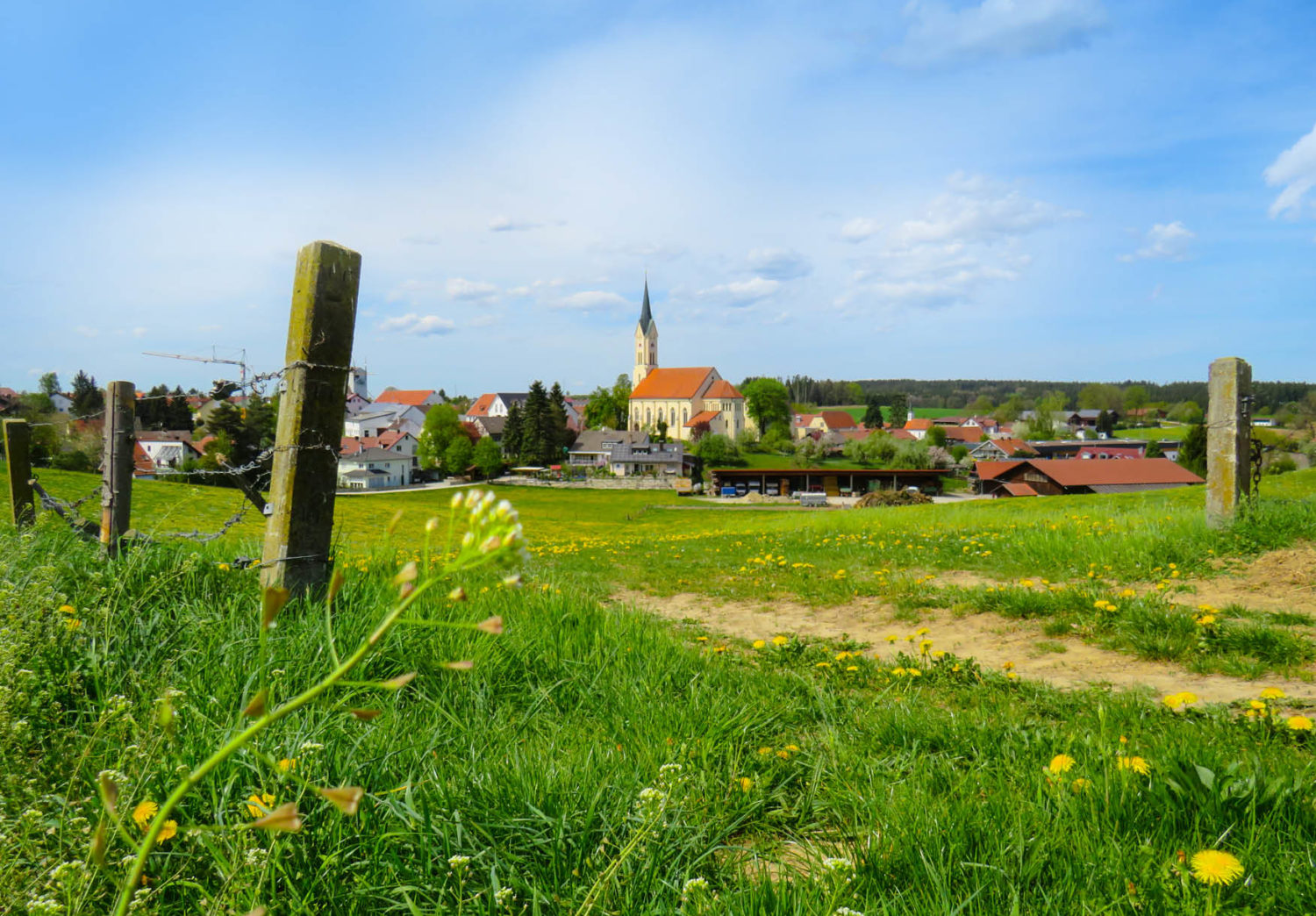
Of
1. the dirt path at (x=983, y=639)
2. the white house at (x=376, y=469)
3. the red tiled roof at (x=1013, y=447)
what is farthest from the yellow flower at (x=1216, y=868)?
the red tiled roof at (x=1013, y=447)

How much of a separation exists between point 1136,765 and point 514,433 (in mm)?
92025

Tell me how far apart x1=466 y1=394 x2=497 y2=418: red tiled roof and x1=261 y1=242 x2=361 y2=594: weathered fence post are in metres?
144

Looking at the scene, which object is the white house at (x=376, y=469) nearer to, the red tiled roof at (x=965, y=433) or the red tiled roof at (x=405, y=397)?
the red tiled roof at (x=405, y=397)

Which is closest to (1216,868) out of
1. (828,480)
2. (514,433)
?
(828,480)

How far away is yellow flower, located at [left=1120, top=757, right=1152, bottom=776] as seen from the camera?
2.79 metres

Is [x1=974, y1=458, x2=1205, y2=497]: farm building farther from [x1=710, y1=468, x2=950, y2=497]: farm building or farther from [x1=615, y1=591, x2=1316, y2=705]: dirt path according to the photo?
[x1=615, y1=591, x2=1316, y2=705]: dirt path

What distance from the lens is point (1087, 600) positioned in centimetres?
637

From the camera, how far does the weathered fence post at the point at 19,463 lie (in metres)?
6.50

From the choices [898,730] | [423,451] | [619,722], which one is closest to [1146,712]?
[898,730]

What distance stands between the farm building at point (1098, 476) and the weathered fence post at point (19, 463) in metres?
60.2

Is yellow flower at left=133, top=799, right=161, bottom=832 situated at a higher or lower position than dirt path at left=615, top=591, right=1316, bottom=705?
higher

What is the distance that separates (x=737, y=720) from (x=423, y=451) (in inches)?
3223

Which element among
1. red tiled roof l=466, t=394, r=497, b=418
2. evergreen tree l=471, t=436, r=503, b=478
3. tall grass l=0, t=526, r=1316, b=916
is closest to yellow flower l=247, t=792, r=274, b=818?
tall grass l=0, t=526, r=1316, b=916

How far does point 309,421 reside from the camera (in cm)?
442
